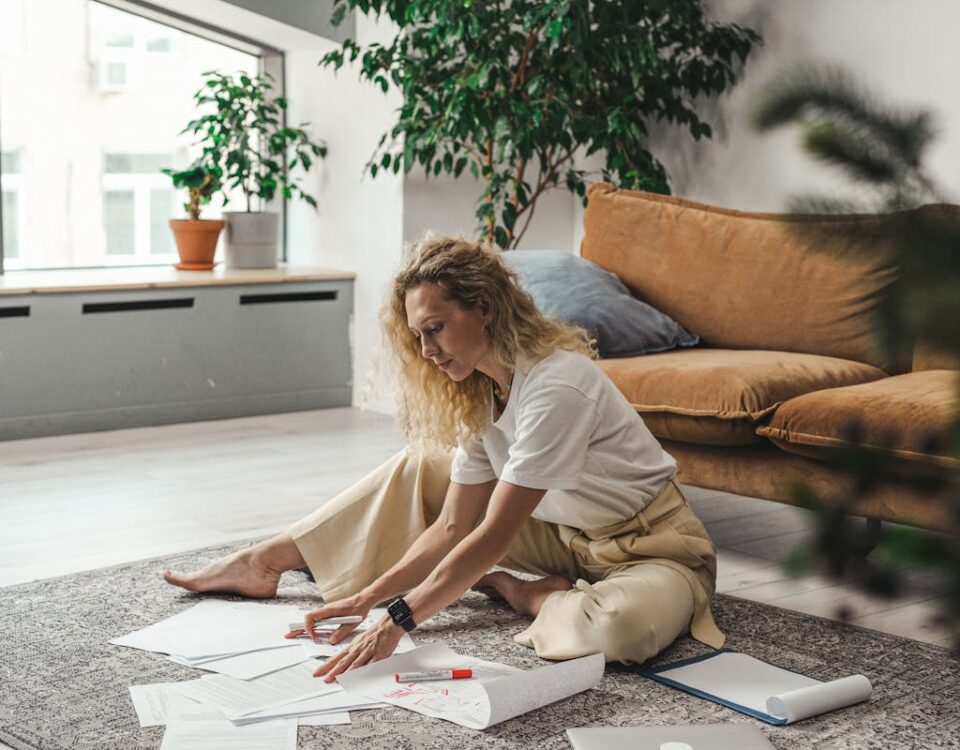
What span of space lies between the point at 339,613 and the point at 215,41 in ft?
11.2

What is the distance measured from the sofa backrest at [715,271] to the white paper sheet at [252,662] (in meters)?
1.54

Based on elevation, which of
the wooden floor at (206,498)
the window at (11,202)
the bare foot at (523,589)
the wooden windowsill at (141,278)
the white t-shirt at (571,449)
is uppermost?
the window at (11,202)

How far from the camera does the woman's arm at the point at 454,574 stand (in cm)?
206

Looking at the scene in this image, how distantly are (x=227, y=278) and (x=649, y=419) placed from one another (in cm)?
222

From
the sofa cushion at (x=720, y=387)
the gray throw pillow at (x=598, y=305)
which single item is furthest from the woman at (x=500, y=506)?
the gray throw pillow at (x=598, y=305)

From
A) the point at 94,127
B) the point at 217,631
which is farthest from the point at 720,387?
the point at 94,127

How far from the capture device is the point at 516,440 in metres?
2.17

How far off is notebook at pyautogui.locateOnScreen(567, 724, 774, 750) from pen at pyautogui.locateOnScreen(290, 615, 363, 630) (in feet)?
1.66

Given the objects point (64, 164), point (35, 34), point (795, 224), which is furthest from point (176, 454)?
point (795, 224)

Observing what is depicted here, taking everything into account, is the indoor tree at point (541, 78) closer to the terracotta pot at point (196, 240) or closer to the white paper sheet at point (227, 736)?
the terracotta pot at point (196, 240)

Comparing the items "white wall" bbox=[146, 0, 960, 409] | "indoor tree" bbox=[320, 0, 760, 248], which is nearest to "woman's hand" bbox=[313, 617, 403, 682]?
"white wall" bbox=[146, 0, 960, 409]

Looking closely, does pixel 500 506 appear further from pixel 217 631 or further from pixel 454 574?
pixel 217 631

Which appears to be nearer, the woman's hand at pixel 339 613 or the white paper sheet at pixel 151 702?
the white paper sheet at pixel 151 702

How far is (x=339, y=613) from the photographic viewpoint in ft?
7.30
